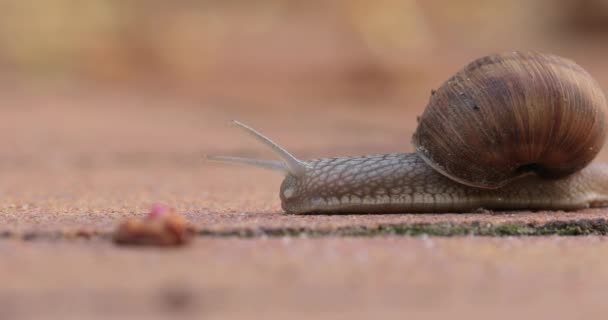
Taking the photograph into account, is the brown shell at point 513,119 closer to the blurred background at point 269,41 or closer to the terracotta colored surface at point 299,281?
the terracotta colored surface at point 299,281

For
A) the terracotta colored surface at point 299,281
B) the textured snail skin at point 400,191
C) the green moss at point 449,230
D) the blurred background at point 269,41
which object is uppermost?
the terracotta colored surface at point 299,281

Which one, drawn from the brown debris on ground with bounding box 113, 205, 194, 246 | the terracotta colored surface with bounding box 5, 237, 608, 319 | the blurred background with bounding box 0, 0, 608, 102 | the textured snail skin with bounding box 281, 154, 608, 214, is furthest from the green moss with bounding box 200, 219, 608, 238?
the blurred background with bounding box 0, 0, 608, 102

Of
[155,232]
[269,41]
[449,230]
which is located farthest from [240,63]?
[155,232]

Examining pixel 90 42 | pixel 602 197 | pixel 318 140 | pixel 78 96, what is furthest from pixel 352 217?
pixel 90 42

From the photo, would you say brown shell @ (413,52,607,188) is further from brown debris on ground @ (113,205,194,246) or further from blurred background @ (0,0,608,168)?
blurred background @ (0,0,608,168)

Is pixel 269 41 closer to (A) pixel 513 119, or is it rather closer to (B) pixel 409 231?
(A) pixel 513 119

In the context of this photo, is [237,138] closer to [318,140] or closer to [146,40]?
[318,140]

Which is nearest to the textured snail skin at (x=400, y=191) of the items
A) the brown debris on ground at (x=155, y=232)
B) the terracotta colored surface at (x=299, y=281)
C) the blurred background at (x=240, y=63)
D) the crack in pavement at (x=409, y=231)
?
the crack in pavement at (x=409, y=231)
